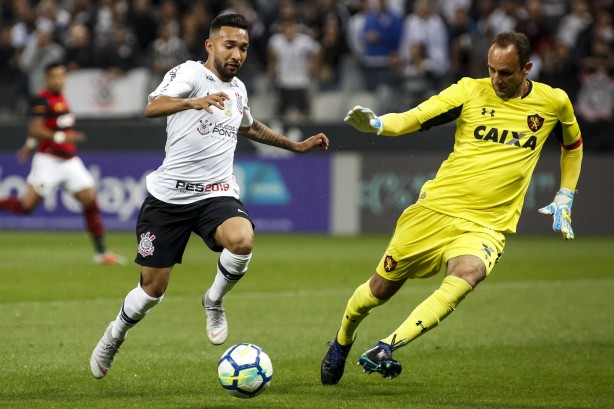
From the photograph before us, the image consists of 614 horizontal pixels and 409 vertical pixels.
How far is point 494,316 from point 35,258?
24.5ft

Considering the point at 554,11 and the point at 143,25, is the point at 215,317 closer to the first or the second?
the point at 143,25

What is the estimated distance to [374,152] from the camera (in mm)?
19750

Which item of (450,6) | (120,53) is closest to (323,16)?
(450,6)

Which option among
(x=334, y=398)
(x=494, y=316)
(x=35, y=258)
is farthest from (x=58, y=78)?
(x=334, y=398)

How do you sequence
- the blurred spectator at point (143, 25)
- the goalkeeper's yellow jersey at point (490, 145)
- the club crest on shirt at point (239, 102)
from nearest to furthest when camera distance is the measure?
the goalkeeper's yellow jersey at point (490, 145) < the club crest on shirt at point (239, 102) < the blurred spectator at point (143, 25)

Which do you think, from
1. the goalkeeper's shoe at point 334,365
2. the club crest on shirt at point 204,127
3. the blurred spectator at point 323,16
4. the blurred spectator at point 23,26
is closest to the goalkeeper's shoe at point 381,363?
the goalkeeper's shoe at point 334,365

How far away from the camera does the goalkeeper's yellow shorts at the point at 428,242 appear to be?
7188 millimetres

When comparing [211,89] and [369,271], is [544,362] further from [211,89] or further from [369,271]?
[369,271]

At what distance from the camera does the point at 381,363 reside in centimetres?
643

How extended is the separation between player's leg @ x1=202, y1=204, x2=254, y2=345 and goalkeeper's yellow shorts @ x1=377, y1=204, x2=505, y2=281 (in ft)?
3.01

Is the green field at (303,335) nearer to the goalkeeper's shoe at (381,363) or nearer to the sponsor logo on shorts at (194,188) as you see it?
the goalkeeper's shoe at (381,363)

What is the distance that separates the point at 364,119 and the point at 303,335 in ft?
10.8

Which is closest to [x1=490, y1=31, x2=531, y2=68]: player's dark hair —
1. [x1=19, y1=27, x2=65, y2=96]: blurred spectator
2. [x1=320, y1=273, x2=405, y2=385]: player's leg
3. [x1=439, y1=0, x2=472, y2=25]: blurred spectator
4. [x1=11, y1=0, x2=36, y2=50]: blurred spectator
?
[x1=320, y1=273, x2=405, y2=385]: player's leg

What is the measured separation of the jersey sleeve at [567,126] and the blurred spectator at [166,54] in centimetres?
1264
